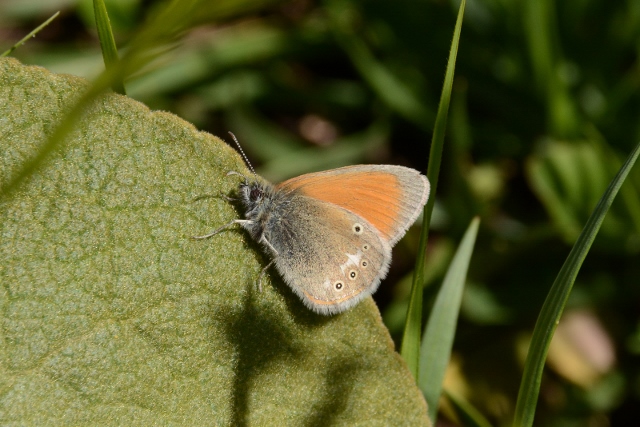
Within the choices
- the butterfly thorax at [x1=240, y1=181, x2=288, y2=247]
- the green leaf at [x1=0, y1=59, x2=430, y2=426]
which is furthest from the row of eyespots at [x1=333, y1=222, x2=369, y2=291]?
the butterfly thorax at [x1=240, y1=181, x2=288, y2=247]

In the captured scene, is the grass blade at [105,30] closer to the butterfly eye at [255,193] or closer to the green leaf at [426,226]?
the butterfly eye at [255,193]

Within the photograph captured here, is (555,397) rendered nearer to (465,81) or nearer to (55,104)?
(465,81)

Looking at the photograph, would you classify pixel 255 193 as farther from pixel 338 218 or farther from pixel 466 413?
pixel 466 413

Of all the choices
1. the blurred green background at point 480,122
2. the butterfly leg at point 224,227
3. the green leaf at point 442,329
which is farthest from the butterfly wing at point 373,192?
the blurred green background at point 480,122

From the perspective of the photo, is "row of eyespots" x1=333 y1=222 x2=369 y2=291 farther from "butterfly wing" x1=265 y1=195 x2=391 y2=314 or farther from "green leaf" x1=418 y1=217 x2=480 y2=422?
"green leaf" x1=418 y1=217 x2=480 y2=422

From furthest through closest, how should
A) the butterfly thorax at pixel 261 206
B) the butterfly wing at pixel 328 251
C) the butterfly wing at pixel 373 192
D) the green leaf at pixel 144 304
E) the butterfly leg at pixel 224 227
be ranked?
the butterfly wing at pixel 373 192 → the butterfly thorax at pixel 261 206 → the butterfly wing at pixel 328 251 → the butterfly leg at pixel 224 227 → the green leaf at pixel 144 304

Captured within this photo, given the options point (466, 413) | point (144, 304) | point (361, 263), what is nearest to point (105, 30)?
point (144, 304)
